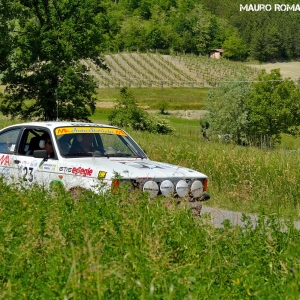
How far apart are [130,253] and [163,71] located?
144163 millimetres

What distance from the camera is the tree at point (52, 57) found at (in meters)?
50.0

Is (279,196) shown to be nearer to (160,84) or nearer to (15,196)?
(15,196)

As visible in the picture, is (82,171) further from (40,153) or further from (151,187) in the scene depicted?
(151,187)

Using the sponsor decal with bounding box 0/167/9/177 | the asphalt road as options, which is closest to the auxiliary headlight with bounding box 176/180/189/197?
the asphalt road

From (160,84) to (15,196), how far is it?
412ft

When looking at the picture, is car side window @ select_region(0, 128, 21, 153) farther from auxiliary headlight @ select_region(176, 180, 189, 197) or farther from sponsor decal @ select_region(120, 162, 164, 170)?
auxiliary headlight @ select_region(176, 180, 189, 197)

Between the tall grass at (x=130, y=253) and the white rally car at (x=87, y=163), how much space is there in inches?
54.3

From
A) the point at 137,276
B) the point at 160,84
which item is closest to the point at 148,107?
the point at 160,84

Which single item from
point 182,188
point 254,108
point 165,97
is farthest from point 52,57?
point 165,97

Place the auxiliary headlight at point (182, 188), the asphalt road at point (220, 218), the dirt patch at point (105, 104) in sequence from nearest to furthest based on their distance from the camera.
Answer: the asphalt road at point (220, 218) → the auxiliary headlight at point (182, 188) → the dirt patch at point (105, 104)

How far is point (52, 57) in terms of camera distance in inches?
1991

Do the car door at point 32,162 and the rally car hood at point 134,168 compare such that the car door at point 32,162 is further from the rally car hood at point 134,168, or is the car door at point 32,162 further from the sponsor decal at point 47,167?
the rally car hood at point 134,168

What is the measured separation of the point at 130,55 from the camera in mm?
165625

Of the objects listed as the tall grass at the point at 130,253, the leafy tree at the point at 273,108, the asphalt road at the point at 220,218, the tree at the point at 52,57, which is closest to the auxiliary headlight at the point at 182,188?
the asphalt road at the point at 220,218
